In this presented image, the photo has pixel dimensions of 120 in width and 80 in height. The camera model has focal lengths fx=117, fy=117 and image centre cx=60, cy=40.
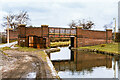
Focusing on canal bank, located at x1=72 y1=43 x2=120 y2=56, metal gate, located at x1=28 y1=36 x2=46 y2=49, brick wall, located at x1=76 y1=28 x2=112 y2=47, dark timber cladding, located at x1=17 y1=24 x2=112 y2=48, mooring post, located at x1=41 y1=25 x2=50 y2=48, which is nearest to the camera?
canal bank, located at x1=72 y1=43 x2=120 y2=56

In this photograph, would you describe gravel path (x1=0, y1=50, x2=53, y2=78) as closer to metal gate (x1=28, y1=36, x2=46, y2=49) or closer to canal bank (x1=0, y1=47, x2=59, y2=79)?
canal bank (x1=0, y1=47, x2=59, y2=79)

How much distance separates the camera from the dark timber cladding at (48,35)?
23.5m

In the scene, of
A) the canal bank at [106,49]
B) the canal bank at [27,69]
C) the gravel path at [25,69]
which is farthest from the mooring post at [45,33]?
the gravel path at [25,69]

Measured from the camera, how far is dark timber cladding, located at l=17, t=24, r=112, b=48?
77.1 feet

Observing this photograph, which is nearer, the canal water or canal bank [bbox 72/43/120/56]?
the canal water

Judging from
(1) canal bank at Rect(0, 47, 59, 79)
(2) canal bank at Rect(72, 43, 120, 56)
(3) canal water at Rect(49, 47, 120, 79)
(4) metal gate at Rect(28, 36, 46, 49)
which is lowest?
(3) canal water at Rect(49, 47, 120, 79)

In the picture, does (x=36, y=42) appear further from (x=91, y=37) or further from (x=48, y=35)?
(x=91, y=37)

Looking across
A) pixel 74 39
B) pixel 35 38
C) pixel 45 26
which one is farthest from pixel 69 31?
pixel 35 38

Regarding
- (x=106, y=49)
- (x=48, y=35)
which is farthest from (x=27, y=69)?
(x=106, y=49)

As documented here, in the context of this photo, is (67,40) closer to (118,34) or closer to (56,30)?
(118,34)

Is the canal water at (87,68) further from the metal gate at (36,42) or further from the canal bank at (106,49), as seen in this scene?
the metal gate at (36,42)

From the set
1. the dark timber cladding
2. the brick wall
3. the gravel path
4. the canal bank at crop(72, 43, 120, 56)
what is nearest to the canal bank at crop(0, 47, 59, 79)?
the gravel path

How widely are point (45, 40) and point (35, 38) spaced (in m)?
2.14

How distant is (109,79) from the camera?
784 centimetres
